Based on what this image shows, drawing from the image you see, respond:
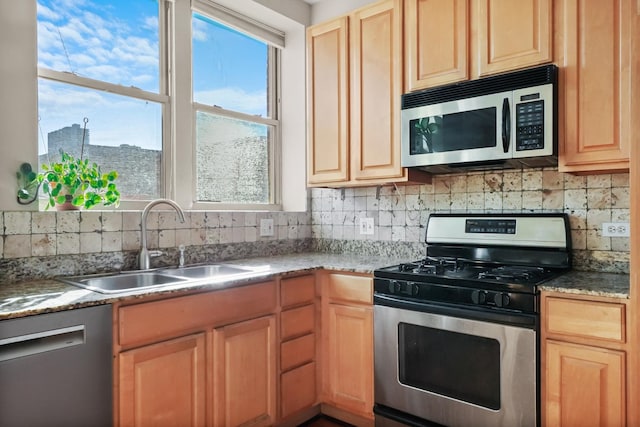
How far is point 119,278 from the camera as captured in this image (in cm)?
212

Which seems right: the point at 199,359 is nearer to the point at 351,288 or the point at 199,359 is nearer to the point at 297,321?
the point at 297,321

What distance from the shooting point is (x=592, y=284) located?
174 cm

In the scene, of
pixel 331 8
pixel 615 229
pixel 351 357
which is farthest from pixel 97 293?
pixel 331 8

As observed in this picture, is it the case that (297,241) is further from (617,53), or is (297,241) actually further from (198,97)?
(617,53)

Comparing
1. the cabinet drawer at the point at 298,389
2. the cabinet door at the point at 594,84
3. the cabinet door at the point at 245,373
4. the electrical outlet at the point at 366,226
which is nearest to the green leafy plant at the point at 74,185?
the cabinet door at the point at 245,373

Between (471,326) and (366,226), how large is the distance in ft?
3.85

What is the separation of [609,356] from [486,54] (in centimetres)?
142

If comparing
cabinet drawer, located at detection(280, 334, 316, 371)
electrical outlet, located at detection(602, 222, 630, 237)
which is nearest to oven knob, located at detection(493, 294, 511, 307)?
electrical outlet, located at detection(602, 222, 630, 237)

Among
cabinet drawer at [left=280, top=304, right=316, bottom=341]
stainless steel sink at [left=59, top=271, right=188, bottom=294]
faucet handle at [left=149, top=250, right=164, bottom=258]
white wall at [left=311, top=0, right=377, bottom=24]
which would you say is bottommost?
cabinet drawer at [left=280, top=304, right=316, bottom=341]

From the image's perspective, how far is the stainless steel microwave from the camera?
191cm

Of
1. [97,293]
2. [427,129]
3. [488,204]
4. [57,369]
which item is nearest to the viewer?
[57,369]

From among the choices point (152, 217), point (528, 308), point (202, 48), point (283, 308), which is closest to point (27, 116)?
point (152, 217)

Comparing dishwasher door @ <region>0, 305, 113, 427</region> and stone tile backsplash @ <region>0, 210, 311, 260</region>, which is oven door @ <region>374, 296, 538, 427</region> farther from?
dishwasher door @ <region>0, 305, 113, 427</region>

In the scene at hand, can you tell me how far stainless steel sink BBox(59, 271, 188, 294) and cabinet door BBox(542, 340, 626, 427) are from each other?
1.57 metres
